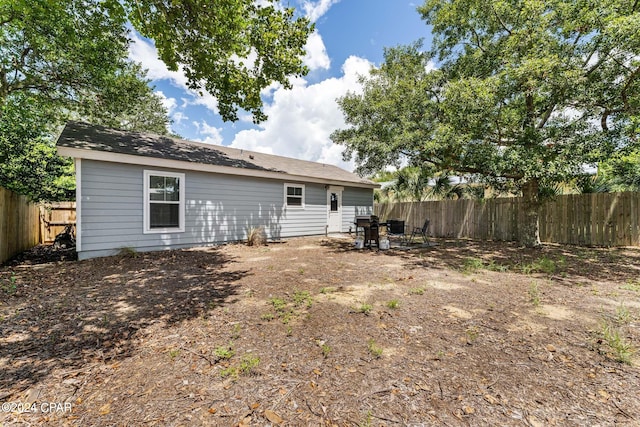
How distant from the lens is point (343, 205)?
1300 cm

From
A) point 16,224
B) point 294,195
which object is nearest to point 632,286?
point 294,195

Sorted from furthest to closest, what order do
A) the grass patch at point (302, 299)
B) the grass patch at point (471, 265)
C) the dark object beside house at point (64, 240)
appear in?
the dark object beside house at point (64, 240), the grass patch at point (471, 265), the grass patch at point (302, 299)

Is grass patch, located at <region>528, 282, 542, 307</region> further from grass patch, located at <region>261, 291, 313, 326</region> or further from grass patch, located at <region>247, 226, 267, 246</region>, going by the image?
grass patch, located at <region>247, 226, 267, 246</region>

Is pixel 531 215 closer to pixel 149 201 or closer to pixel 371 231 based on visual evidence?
pixel 371 231

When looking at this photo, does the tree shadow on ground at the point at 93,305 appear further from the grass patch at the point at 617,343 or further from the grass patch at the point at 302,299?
the grass patch at the point at 617,343

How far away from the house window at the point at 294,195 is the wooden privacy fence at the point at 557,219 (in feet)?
20.7

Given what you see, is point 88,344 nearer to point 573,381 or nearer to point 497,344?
point 497,344

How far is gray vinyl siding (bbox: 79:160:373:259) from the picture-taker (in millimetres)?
6715

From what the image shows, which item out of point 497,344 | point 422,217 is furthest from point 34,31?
point 422,217

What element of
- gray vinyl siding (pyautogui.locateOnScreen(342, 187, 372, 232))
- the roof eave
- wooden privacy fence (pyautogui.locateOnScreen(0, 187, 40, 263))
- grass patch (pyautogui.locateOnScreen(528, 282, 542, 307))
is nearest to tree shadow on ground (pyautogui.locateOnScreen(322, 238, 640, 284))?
grass patch (pyautogui.locateOnScreen(528, 282, 542, 307))

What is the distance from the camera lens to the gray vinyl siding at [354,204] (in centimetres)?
1308

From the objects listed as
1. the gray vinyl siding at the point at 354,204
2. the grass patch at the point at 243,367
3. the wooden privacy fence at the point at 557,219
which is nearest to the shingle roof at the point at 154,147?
the gray vinyl siding at the point at 354,204

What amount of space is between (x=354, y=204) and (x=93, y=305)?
11.0 meters

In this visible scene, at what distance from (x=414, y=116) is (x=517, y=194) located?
16.4ft
